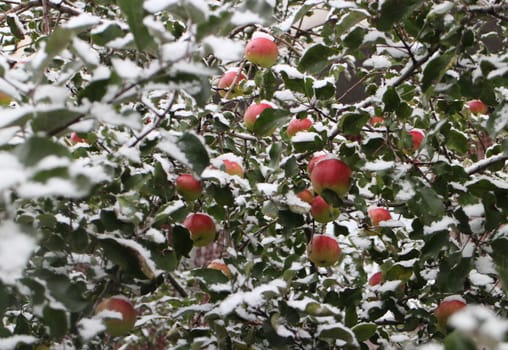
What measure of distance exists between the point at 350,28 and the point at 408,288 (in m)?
0.64

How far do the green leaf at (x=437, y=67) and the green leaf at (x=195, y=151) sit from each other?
0.37m

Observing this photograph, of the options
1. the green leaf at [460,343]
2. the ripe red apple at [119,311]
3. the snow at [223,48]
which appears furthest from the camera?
the ripe red apple at [119,311]

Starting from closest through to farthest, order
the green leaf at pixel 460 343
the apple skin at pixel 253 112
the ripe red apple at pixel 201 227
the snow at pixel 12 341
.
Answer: the green leaf at pixel 460 343
the snow at pixel 12 341
the ripe red apple at pixel 201 227
the apple skin at pixel 253 112

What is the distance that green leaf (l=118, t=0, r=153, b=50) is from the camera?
0.62 metres

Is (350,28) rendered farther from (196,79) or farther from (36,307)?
(36,307)

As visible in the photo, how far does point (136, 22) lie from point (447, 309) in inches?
31.3

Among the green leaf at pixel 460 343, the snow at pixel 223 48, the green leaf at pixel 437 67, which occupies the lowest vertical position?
the green leaf at pixel 437 67

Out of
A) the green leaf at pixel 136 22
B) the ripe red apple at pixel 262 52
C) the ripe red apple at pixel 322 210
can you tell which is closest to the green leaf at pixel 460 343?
the green leaf at pixel 136 22

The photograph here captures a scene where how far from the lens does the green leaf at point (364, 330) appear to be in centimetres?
102

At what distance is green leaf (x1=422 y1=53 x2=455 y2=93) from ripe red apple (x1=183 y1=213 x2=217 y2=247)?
532 millimetres

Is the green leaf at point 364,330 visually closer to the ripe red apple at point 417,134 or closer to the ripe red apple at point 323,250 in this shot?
the ripe red apple at point 323,250

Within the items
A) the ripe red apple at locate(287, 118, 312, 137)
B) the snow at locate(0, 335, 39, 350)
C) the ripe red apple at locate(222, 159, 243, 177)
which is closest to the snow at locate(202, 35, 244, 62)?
the snow at locate(0, 335, 39, 350)

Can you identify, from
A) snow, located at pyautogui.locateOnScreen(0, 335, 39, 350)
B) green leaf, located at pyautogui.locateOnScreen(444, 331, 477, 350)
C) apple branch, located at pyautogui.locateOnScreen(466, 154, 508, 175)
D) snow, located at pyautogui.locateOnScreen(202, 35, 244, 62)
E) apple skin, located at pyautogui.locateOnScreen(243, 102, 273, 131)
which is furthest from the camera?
apple skin, located at pyautogui.locateOnScreen(243, 102, 273, 131)

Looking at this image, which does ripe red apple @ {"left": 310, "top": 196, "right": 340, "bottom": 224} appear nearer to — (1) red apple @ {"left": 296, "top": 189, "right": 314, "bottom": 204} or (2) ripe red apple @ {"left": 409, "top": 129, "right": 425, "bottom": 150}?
(1) red apple @ {"left": 296, "top": 189, "right": 314, "bottom": 204}
